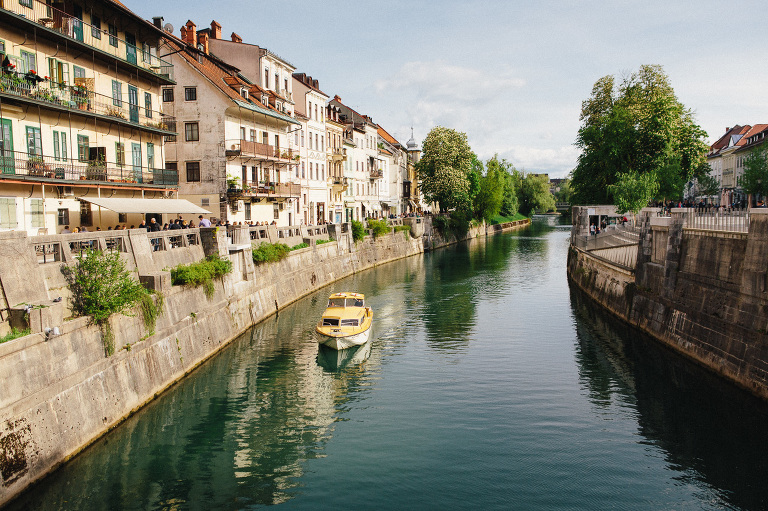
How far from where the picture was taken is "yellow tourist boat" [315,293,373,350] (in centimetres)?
2533

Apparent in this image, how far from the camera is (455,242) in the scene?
87.6 m

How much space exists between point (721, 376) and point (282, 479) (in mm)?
15893

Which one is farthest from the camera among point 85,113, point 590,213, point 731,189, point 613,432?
point 731,189

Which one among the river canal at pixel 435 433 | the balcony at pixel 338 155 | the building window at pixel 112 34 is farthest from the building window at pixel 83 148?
the balcony at pixel 338 155

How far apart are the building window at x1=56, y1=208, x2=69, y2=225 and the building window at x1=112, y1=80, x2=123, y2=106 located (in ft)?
23.7

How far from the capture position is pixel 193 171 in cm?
4347

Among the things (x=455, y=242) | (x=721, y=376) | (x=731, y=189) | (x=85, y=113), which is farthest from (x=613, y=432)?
(x=731, y=189)

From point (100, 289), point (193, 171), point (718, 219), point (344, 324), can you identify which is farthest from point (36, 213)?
point (718, 219)

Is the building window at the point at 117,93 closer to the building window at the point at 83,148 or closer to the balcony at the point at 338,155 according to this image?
the building window at the point at 83,148

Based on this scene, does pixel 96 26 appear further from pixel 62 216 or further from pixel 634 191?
pixel 634 191

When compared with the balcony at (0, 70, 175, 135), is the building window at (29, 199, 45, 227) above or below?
below

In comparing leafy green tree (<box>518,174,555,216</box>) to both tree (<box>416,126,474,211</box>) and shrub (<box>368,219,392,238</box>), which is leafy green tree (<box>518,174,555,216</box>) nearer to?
tree (<box>416,126,474,211</box>)

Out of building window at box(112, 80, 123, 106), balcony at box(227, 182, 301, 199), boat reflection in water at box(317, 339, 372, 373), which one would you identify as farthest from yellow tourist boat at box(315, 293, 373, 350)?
balcony at box(227, 182, 301, 199)

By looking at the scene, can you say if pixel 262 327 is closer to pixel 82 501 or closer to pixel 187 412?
pixel 187 412
